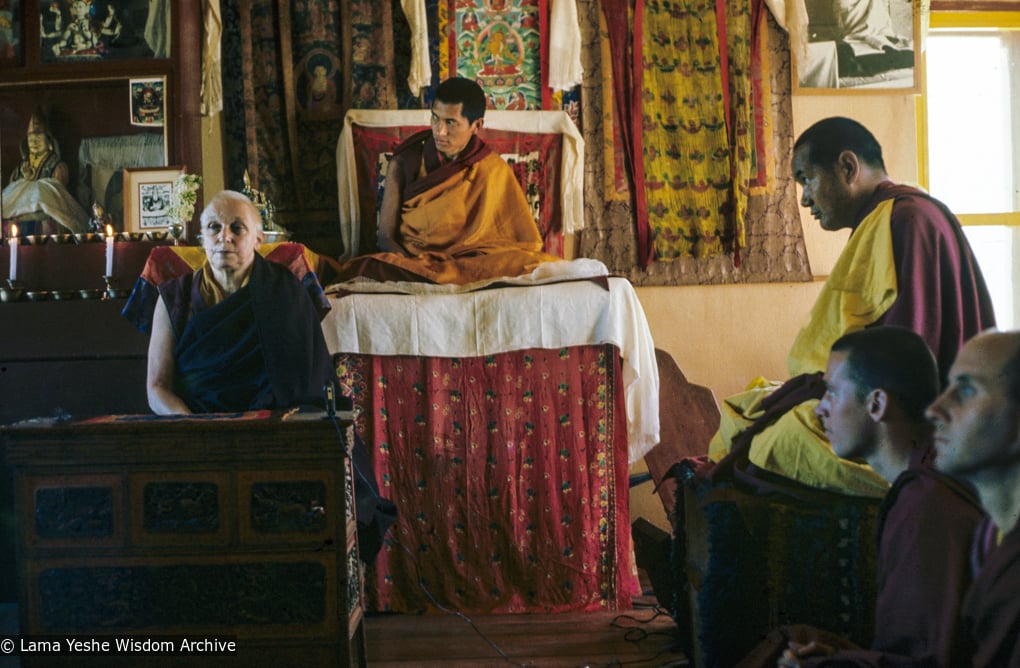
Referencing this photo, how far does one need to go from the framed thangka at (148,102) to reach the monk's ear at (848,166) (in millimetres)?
3072

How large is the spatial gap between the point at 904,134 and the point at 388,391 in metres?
3.02

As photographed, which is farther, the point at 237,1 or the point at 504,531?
the point at 237,1

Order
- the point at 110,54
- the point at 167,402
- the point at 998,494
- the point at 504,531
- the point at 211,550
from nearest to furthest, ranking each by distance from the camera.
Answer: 1. the point at 998,494
2. the point at 211,550
3. the point at 167,402
4. the point at 504,531
5. the point at 110,54

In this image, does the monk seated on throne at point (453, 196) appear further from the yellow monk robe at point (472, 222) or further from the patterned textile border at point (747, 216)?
the patterned textile border at point (747, 216)

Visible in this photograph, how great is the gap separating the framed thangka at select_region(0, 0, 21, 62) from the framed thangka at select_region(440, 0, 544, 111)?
76.7 inches

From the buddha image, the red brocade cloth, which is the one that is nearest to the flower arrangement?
the buddha image

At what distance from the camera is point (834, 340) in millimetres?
2219

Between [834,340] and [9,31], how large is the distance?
12.7 ft

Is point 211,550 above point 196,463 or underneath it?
underneath

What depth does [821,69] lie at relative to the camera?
4523 millimetres

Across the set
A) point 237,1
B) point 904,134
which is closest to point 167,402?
point 237,1

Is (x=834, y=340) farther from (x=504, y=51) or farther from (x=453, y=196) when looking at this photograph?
(x=504, y=51)

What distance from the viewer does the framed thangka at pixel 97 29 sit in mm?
4082

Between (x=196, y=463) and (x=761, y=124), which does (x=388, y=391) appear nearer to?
(x=196, y=463)
